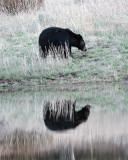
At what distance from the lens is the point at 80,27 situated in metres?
16.8

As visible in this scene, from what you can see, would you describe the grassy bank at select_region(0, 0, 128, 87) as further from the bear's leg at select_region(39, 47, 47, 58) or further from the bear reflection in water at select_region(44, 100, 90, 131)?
the bear reflection in water at select_region(44, 100, 90, 131)

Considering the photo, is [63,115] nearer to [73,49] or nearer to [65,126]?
[65,126]

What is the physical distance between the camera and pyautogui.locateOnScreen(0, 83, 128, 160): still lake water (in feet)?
21.2

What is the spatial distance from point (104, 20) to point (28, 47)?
3638mm

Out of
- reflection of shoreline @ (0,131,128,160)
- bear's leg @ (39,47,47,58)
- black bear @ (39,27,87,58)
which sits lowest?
reflection of shoreline @ (0,131,128,160)

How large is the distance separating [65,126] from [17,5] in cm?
1401

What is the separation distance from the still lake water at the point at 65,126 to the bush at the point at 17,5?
387 inches

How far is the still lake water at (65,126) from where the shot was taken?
647 centimetres

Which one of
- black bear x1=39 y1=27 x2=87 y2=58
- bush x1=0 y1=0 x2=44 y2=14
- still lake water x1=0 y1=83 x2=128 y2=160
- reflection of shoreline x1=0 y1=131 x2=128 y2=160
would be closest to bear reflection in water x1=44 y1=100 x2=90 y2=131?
still lake water x1=0 y1=83 x2=128 y2=160

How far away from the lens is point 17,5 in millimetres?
20875

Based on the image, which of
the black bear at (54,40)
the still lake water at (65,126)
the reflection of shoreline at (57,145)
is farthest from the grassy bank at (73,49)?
the reflection of shoreline at (57,145)

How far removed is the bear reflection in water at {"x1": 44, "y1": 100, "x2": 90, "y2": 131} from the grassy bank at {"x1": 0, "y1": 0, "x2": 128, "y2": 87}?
3052 millimetres

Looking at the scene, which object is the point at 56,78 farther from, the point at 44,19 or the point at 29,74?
the point at 44,19

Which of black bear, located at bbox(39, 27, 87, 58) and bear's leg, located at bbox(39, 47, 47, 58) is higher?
black bear, located at bbox(39, 27, 87, 58)
